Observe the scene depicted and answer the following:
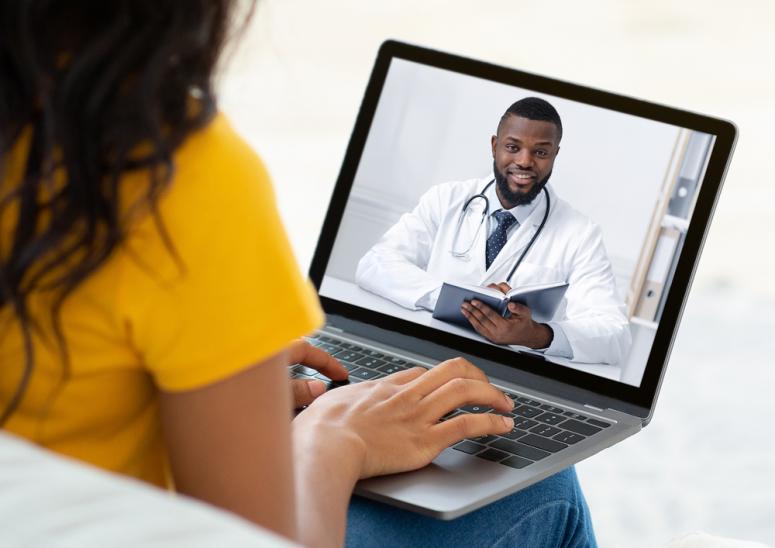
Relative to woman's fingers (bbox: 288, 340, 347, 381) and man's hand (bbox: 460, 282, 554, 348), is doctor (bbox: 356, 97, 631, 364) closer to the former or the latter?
man's hand (bbox: 460, 282, 554, 348)

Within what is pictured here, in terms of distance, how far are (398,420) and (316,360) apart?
0.19 m

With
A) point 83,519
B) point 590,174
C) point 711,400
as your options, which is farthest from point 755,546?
point 711,400

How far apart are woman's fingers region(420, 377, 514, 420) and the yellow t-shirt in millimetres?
297

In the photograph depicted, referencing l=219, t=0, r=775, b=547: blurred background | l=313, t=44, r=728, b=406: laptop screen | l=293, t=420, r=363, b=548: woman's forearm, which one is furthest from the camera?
l=219, t=0, r=775, b=547: blurred background

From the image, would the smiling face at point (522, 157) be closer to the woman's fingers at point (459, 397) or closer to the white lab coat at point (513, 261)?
the white lab coat at point (513, 261)

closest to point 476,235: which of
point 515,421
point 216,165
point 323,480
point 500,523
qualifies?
point 515,421

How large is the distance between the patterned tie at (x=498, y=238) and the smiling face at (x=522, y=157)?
15 mm

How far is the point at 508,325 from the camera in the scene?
107cm

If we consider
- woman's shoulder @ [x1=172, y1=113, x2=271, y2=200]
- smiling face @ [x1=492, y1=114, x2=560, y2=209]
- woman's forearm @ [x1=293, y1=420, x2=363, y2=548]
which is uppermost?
smiling face @ [x1=492, y1=114, x2=560, y2=209]

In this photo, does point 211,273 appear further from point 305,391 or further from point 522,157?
point 522,157

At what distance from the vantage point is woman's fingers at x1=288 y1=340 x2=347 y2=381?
0.95m

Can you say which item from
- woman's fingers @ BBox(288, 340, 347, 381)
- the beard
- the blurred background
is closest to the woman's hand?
woman's fingers @ BBox(288, 340, 347, 381)

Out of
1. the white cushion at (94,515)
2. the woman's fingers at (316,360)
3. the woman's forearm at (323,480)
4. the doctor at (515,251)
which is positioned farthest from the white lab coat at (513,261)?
the white cushion at (94,515)

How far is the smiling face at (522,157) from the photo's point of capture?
110 centimetres
